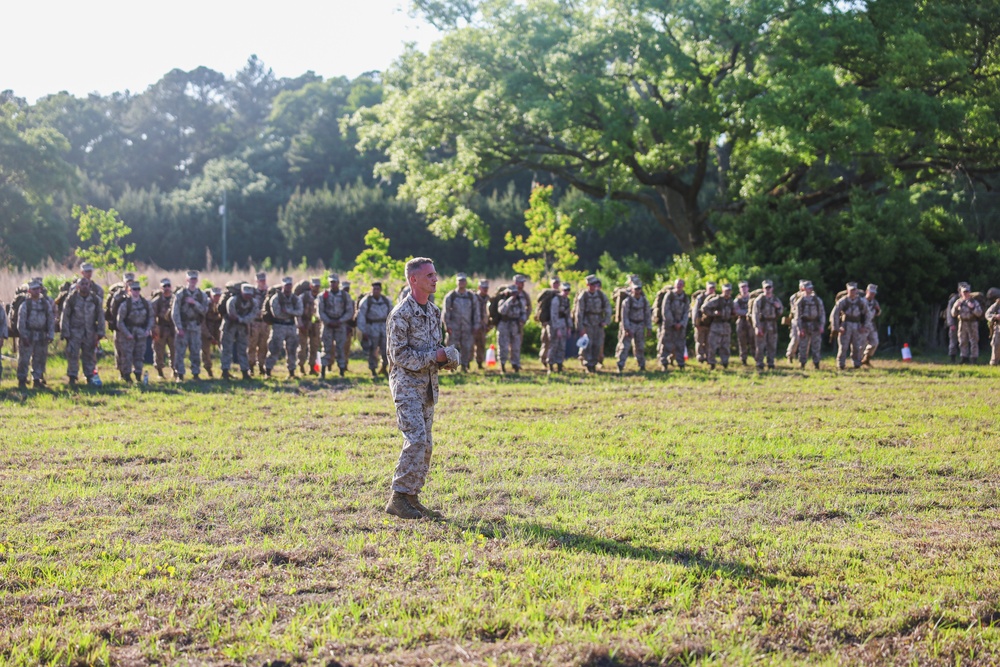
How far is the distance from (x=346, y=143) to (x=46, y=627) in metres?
67.9

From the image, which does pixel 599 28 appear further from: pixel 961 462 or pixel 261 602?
pixel 261 602

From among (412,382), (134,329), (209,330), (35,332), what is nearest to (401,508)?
(412,382)

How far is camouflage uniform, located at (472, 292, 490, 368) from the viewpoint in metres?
22.9

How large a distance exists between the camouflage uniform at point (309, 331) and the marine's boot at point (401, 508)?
14423mm

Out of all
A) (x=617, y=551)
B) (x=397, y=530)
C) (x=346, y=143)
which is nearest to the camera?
(x=617, y=551)

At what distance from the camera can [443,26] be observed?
116 feet

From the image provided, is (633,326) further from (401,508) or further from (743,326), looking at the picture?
(401,508)

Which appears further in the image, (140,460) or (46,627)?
(140,460)

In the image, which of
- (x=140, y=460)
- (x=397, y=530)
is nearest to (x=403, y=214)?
(x=140, y=460)

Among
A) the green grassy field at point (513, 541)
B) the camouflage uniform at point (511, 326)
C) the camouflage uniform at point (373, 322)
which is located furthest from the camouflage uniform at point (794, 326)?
the camouflage uniform at point (373, 322)

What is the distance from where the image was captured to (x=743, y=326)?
81.1 ft

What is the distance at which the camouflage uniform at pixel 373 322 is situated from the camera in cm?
2109

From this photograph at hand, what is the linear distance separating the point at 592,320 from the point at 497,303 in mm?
2057

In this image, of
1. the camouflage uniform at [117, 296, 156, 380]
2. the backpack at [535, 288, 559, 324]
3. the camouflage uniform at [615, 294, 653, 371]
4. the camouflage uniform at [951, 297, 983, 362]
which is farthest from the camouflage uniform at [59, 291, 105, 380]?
the camouflage uniform at [951, 297, 983, 362]
